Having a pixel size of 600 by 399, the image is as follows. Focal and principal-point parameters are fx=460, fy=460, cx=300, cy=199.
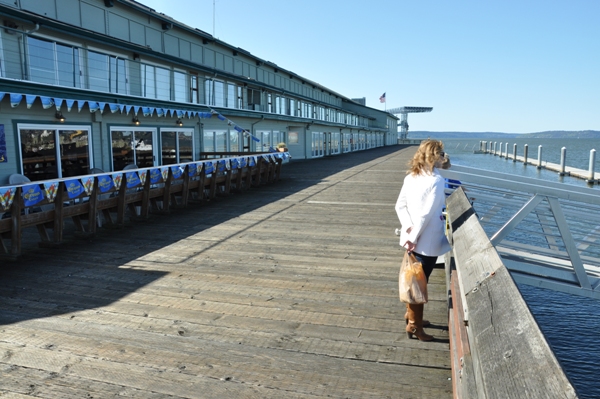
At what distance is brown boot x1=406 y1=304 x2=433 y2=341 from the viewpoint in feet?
13.3

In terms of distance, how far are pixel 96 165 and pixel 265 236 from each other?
757 centimetres

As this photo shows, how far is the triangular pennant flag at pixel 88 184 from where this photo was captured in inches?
339

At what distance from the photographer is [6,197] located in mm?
6957

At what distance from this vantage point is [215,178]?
1373 cm

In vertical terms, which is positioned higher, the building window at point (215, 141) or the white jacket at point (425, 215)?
the building window at point (215, 141)

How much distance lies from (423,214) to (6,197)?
247 inches

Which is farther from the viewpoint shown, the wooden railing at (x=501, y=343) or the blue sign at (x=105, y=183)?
the blue sign at (x=105, y=183)

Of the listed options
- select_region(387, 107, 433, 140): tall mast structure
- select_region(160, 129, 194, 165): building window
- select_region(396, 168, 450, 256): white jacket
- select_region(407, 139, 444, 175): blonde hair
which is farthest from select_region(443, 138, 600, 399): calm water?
select_region(387, 107, 433, 140): tall mast structure

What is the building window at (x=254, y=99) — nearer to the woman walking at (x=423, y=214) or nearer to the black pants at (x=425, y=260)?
the woman walking at (x=423, y=214)

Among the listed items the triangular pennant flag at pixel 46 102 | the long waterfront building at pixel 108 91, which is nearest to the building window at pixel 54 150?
the long waterfront building at pixel 108 91

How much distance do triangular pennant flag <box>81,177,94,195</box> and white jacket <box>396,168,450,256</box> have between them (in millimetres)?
6673

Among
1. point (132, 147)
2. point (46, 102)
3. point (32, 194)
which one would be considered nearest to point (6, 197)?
point (32, 194)

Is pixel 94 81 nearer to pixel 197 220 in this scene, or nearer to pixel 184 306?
pixel 197 220

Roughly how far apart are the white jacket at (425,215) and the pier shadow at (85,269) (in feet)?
11.4
